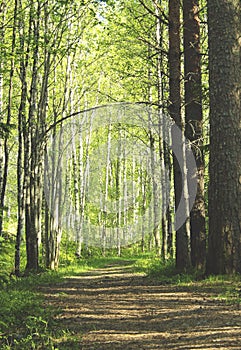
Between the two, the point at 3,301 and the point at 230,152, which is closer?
the point at 3,301

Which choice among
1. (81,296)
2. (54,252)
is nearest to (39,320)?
(81,296)

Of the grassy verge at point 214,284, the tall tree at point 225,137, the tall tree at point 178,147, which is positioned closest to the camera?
the grassy verge at point 214,284

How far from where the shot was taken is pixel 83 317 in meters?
6.28

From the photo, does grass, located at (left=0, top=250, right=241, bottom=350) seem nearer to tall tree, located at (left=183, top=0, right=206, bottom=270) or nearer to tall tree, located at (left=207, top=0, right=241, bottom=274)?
tall tree, located at (left=207, top=0, right=241, bottom=274)

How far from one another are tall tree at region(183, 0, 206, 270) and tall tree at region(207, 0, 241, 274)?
6.72 ft

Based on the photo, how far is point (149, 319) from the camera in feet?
19.3

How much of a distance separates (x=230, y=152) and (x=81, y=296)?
3519 mm

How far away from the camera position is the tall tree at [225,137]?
7.75 m

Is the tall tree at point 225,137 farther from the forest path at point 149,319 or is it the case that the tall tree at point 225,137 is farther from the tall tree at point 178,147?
the tall tree at point 178,147

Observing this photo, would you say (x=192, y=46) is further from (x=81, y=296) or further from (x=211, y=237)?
(x=81, y=296)

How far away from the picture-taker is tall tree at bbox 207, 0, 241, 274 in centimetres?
775

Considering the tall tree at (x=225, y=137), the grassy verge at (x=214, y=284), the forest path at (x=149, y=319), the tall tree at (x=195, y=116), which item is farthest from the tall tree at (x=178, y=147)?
the tall tree at (x=225, y=137)

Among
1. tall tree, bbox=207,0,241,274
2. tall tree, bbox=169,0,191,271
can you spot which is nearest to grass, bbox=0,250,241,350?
tall tree, bbox=207,0,241,274

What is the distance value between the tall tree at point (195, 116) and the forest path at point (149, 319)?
190cm
